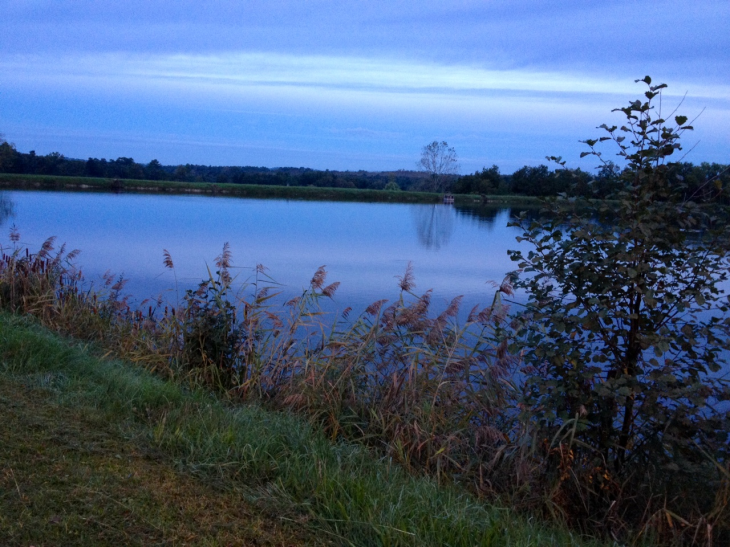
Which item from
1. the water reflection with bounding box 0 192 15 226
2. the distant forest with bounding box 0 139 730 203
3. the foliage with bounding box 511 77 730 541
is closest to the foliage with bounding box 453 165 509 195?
the distant forest with bounding box 0 139 730 203

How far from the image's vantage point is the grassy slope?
10.8ft

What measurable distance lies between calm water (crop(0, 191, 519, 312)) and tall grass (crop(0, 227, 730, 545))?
54.9 inches

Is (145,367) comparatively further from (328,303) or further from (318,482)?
(328,303)

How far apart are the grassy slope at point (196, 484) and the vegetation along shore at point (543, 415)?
0.02 meters

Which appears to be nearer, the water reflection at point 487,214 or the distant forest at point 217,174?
the water reflection at point 487,214

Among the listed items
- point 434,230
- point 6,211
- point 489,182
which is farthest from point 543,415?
point 489,182

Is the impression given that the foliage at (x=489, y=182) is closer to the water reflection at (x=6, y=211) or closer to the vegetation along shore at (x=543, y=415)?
the water reflection at (x=6, y=211)

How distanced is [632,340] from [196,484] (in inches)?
115

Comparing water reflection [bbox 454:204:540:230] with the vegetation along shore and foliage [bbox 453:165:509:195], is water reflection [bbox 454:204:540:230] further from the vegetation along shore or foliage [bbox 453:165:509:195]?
the vegetation along shore

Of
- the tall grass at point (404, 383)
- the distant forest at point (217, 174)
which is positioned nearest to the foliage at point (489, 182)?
the distant forest at point (217, 174)

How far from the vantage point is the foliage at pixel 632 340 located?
4.13 metres

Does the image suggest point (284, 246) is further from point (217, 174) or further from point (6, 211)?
point (217, 174)

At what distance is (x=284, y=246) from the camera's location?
21.8 meters

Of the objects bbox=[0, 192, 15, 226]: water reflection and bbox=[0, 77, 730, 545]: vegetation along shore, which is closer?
bbox=[0, 77, 730, 545]: vegetation along shore
